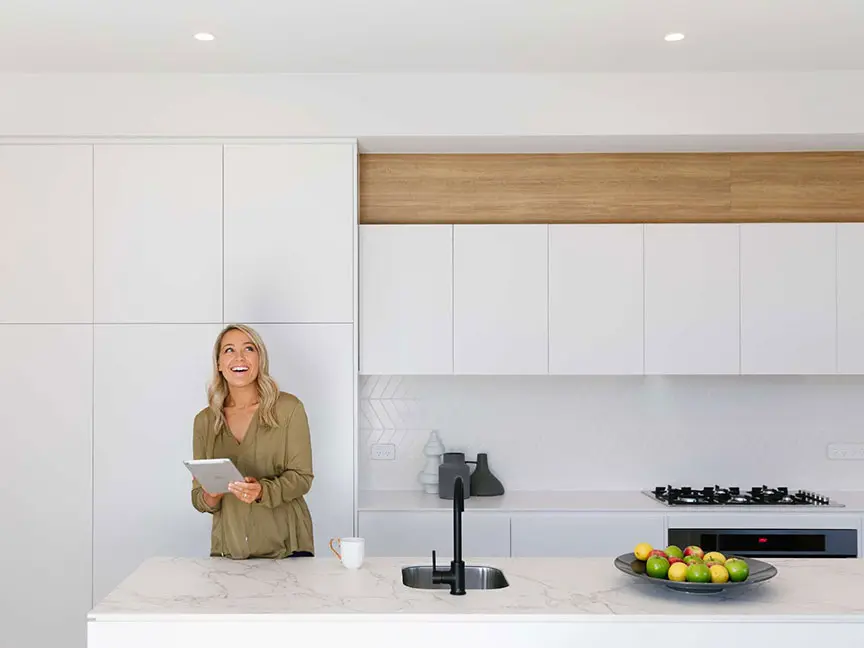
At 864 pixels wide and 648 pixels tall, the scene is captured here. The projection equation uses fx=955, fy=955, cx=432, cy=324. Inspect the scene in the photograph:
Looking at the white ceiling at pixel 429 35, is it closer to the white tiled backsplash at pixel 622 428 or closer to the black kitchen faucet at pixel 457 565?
the white tiled backsplash at pixel 622 428

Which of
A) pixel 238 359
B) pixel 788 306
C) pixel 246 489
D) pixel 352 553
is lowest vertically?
pixel 352 553

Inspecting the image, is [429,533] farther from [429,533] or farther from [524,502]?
[524,502]

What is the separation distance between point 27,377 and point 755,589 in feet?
10.4

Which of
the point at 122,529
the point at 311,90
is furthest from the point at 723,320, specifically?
the point at 122,529

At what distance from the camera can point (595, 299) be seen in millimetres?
4453

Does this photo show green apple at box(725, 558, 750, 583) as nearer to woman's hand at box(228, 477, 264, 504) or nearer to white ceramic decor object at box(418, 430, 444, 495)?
woman's hand at box(228, 477, 264, 504)

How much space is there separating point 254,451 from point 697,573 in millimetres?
1599

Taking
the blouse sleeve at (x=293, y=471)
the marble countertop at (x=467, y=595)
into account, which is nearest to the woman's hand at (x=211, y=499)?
the blouse sleeve at (x=293, y=471)

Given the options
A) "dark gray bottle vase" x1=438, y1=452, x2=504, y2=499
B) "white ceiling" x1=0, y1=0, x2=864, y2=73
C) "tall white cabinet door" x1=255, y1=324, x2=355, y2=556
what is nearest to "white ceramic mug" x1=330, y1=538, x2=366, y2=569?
"tall white cabinet door" x1=255, y1=324, x2=355, y2=556

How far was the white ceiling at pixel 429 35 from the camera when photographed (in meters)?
3.38

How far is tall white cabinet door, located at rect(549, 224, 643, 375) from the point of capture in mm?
4445

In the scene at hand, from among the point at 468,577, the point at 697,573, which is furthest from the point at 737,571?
the point at 468,577

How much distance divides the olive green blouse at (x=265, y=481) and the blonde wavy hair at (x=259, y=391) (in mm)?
22

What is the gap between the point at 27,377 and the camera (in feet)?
14.0
